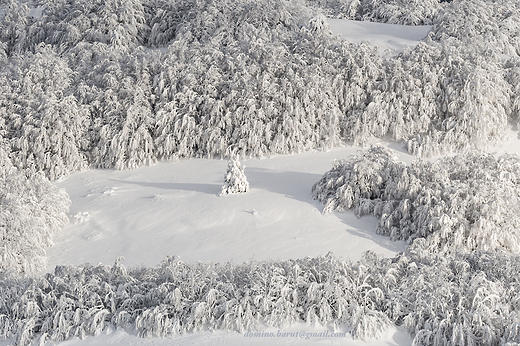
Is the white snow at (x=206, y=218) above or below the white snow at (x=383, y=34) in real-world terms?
below

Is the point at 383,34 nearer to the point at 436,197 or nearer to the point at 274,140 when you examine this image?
the point at 274,140

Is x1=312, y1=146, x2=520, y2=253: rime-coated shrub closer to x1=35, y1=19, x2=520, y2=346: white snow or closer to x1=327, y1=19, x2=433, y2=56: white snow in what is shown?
x1=35, y1=19, x2=520, y2=346: white snow

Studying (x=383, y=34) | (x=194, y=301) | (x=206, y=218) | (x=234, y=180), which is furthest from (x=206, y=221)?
(x=383, y=34)

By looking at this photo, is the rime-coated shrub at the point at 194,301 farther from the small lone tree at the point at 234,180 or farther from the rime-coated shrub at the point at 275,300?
the small lone tree at the point at 234,180

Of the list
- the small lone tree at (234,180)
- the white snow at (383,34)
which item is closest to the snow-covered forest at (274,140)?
the small lone tree at (234,180)

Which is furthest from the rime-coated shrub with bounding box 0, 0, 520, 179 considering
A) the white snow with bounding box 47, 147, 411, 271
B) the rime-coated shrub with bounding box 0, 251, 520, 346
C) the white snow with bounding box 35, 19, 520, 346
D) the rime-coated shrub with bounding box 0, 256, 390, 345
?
the rime-coated shrub with bounding box 0, 256, 390, 345

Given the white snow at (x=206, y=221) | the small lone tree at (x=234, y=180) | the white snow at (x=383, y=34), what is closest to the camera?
the white snow at (x=206, y=221)
